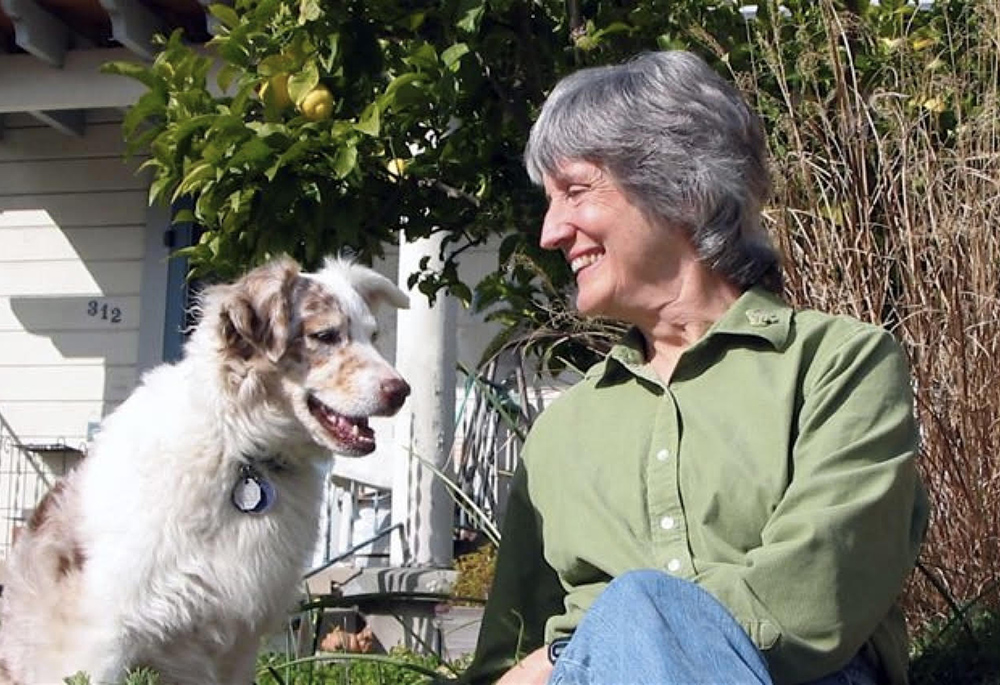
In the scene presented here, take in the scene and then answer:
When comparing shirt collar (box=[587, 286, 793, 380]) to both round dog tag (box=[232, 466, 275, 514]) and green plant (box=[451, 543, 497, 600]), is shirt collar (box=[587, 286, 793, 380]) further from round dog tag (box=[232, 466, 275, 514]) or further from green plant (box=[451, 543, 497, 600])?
green plant (box=[451, 543, 497, 600])

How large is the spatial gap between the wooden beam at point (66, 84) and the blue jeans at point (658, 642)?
6.57 meters

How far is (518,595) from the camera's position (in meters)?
2.69

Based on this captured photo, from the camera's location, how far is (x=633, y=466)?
2.41 m

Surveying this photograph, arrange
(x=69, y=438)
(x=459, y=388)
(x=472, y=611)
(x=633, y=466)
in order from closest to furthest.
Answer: (x=633, y=466) < (x=472, y=611) < (x=459, y=388) < (x=69, y=438)

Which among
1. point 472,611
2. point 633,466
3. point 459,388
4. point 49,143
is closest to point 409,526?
point 472,611

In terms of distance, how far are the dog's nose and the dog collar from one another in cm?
36

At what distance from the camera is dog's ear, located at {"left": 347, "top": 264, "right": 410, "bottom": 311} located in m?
3.77

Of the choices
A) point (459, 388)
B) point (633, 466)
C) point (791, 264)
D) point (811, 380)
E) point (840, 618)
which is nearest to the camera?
point (840, 618)

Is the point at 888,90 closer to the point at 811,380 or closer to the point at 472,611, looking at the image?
the point at 811,380

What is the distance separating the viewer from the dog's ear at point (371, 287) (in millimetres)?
3768

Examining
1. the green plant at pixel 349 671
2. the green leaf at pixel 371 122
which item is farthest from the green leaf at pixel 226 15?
the green plant at pixel 349 671

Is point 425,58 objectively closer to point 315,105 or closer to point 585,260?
point 315,105

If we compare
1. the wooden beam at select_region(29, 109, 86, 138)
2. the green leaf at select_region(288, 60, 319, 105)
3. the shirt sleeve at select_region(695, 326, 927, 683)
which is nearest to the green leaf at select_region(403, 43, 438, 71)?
the green leaf at select_region(288, 60, 319, 105)

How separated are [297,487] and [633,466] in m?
1.28
